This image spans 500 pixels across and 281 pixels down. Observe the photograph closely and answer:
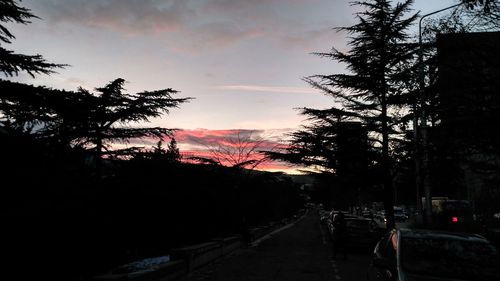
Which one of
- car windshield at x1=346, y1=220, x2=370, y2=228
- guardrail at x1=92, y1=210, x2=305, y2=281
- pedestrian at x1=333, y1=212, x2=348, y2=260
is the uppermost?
car windshield at x1=346, y1=220, x2=370, y2=228

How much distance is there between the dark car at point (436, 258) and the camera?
255 inches

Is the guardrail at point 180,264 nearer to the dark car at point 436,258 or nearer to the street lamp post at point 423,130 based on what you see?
the dark car at point 436,258

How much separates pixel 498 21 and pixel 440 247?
20.5ft

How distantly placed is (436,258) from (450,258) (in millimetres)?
207

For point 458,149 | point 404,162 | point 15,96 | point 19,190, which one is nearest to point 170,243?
point 15,96

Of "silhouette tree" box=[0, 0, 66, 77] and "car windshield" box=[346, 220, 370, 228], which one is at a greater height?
"silhouette tree" box=[0, 0, 66, 77]

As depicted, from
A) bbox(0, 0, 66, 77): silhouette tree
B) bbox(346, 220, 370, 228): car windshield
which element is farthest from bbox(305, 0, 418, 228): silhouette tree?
bbox(0, 0, 66, 77): silhouette tree

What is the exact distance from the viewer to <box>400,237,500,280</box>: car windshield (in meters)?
6.53

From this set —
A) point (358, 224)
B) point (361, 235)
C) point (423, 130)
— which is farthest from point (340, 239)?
point (423, 130)

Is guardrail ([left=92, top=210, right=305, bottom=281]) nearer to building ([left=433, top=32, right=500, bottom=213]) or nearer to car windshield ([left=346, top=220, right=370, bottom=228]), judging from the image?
car windshield ([left=346, top=220, right=370, bottom=228])

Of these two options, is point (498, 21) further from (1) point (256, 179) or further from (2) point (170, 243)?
(1) point (256, 179)

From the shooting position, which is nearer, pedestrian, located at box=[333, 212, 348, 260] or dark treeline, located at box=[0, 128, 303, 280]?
dark treeline, located at box=[0, 128, 303, 280]

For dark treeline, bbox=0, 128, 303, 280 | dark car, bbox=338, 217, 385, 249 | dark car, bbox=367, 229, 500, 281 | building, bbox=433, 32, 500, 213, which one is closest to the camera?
dark car, bbox=367, 229, 500, 281

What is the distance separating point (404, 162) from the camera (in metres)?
24.1
